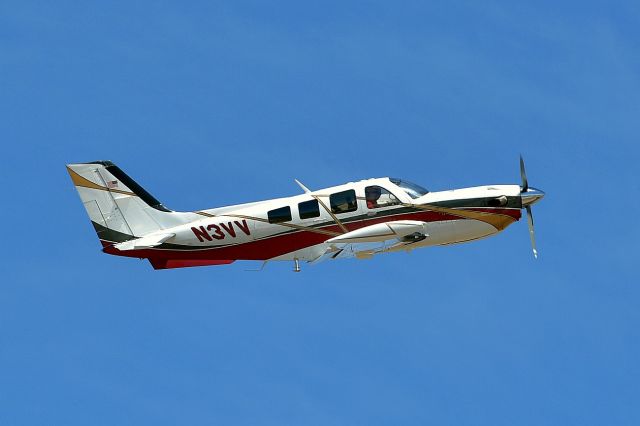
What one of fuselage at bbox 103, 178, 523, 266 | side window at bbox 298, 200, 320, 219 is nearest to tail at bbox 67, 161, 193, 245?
fuselage at bbox 103, 178, 523, 266

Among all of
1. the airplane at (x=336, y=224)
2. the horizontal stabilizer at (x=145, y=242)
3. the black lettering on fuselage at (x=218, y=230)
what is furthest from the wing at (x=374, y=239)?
the horizontal stabilizer at (x=145, y=242)

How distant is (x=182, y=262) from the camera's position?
4016 centimetres

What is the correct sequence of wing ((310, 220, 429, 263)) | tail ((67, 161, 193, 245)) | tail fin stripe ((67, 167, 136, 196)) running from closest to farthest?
wing ((310, 220, 429, 263))
tail ((67, 161, 193, 245))
tail fin stripe ((67, 167, 136, 196))

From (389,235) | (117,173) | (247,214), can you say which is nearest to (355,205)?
(389,235)

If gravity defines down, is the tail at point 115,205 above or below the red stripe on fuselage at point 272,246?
above

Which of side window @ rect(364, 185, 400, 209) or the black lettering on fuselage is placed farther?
the black lettering on fuselage

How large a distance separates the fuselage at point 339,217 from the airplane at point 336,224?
0.04m

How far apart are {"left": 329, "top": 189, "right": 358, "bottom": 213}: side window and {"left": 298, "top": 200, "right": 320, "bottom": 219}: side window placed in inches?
24.2

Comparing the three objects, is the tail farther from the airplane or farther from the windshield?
the windshield

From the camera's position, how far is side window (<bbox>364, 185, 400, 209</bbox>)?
3819 cm

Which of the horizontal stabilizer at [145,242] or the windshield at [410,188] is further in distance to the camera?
the horizontal stabilizer at [145,242]

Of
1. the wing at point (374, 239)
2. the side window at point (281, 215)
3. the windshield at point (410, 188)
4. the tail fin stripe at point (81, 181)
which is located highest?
the tail fin stripe at point (81, 181)

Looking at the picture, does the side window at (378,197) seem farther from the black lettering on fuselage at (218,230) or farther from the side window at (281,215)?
the black lettering on fuselage at (218,230)

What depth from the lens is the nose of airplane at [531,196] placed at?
3866 centimetres
